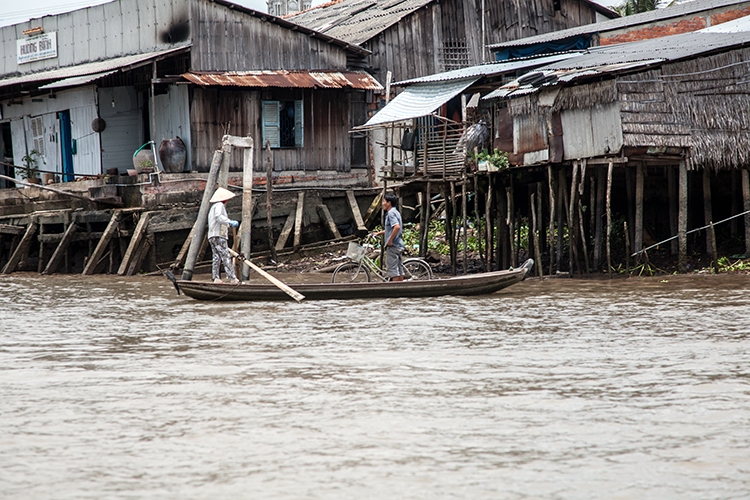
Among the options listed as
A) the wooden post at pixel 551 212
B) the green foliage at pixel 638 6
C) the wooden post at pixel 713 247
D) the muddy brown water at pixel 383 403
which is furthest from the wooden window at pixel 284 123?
the green foliage at pixel 638 6

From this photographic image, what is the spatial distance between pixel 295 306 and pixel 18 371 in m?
5.32

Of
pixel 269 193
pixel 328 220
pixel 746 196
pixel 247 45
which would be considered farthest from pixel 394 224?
pixel 247 45

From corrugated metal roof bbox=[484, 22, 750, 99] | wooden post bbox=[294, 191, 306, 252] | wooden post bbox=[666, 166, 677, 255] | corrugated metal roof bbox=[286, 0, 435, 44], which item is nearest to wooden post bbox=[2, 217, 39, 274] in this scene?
wooden post bbox=[294, 191, 306, 252]

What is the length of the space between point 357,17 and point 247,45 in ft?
19.1

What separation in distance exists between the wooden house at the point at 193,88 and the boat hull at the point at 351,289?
25.8 ft

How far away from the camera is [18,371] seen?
31.5 ft

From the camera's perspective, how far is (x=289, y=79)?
2256cm

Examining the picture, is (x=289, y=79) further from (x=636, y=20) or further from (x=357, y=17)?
(x=636, y=20)

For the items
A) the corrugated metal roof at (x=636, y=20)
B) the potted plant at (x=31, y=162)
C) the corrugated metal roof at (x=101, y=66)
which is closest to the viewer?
the corrugated metal roof at (x=101, y=66)

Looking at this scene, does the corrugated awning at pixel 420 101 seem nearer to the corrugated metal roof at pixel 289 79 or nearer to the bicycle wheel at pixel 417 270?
the corrugated metal roof at pixel 289 79

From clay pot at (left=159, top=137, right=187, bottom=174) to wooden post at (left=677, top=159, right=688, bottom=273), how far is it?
425 inches

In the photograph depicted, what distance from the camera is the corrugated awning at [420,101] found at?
19.3 metres

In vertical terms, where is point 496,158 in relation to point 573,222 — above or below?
above

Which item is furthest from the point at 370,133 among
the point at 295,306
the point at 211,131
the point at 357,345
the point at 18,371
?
the point at 18,371
